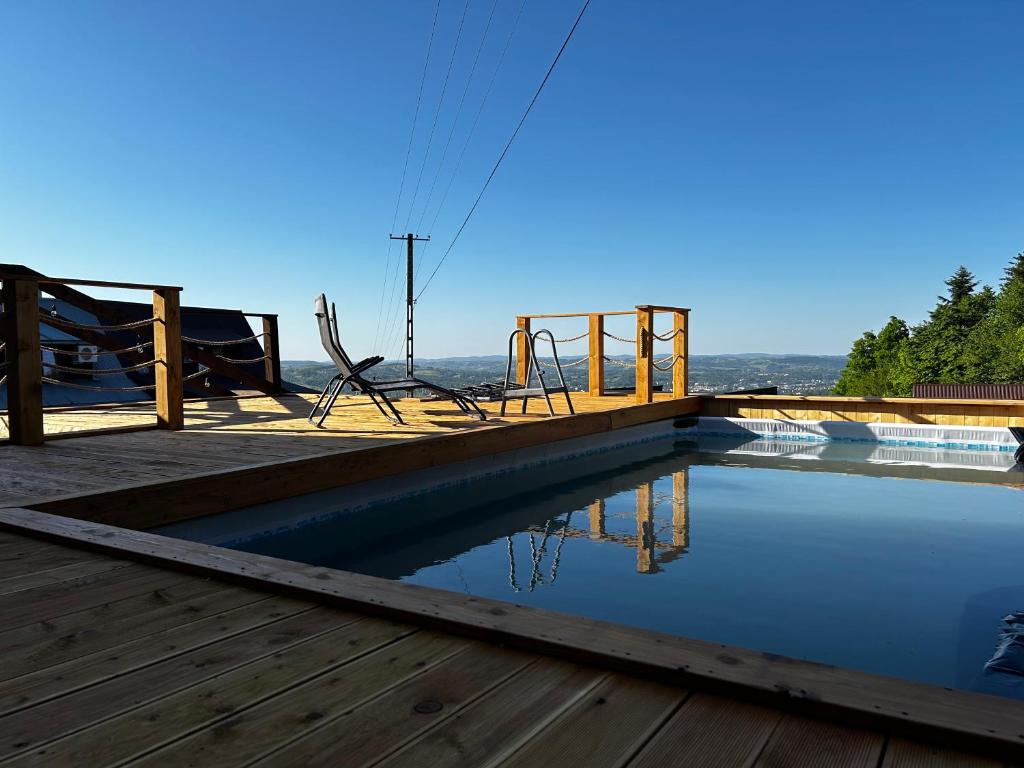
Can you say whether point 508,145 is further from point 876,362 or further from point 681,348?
point 876,362

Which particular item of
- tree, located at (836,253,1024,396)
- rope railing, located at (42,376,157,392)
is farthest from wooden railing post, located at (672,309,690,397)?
tree, located at (836,253,1024,396)

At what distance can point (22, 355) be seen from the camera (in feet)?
13.7

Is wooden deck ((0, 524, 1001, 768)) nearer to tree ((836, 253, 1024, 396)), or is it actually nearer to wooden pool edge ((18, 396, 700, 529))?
wooden pool edge ((18, 396, 700, 529))

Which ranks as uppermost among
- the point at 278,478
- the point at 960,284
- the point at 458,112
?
the point at 458,112

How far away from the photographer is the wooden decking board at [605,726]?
0.95m

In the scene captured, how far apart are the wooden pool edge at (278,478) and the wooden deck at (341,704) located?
4.65 feet

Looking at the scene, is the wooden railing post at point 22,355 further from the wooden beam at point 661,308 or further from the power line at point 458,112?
the power line at point 458,112

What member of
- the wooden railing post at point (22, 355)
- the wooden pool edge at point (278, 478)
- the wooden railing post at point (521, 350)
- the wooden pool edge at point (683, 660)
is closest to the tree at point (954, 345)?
the wooden railing post at point (521, 350)

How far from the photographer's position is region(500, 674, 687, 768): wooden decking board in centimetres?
95

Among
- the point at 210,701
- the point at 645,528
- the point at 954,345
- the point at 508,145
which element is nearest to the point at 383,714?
the point at 210,701

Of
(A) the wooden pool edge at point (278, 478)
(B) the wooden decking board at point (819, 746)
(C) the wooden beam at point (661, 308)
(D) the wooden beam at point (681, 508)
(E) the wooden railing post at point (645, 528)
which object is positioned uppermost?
(C) the wooden beam at point (661, 308)

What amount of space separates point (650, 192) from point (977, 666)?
26.9 metres

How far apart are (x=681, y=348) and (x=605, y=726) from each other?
792 centimetres

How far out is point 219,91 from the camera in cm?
1406
